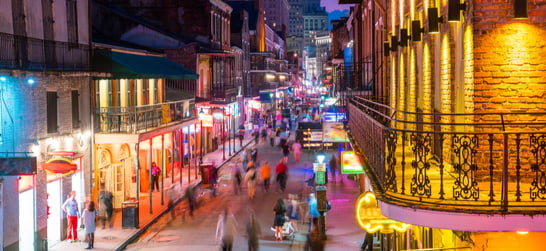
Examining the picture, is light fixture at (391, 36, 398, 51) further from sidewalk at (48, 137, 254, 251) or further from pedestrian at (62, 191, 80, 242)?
pedestrian at (62, 191, 80, 242)

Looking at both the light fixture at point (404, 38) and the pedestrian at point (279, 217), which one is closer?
the light fixture at point (404, 38)

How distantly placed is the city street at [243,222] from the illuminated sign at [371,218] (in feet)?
36.7

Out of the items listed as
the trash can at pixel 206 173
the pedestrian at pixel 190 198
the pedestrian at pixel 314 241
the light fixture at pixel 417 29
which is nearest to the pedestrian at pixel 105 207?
the pedestrian at pixel 190 198

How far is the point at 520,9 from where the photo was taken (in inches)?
368

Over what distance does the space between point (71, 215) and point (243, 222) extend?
6.45 meters

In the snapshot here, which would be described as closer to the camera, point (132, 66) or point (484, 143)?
point (484, 143)

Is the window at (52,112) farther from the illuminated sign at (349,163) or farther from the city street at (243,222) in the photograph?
the illuminated sign at (349,163)

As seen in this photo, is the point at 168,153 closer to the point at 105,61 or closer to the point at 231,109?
the point at 105,61

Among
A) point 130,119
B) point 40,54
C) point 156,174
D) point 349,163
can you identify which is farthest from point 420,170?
point 156,174

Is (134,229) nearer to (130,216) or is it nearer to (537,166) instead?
(130,216)

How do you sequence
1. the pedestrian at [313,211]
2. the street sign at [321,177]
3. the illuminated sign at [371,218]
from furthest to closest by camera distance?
the street sign at [321,177]
the pedestrian at [313,211]
the illuminated sign at [371,218]

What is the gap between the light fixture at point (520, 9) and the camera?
934 centimetres

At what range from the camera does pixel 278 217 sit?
2406 cm

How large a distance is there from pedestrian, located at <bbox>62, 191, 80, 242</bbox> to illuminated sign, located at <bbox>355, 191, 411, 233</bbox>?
14.2 m
